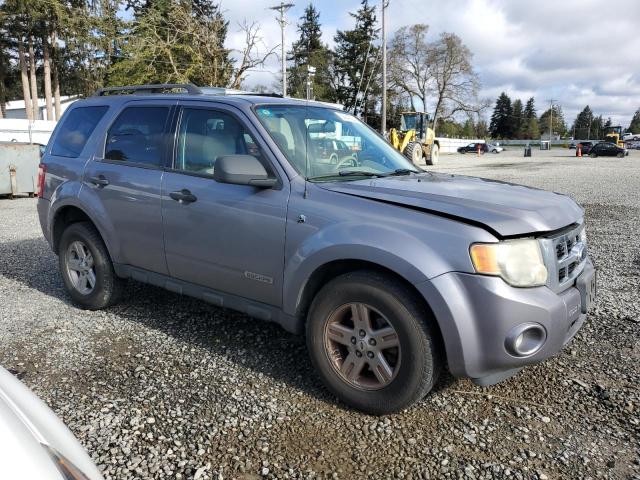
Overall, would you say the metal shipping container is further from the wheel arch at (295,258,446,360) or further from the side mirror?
the wheel arch at (295,258,446,360)

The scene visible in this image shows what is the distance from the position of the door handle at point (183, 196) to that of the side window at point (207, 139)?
0.57ft

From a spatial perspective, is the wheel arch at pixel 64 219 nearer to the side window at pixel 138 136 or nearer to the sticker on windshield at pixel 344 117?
the side window at pixel 138 136

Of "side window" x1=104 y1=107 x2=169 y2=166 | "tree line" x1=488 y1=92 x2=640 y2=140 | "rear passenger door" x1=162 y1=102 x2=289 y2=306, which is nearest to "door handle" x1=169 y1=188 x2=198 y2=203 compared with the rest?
"rear passenger door" x1=162 y1=102 x2=289 y2=306

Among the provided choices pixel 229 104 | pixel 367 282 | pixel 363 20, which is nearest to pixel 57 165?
pixel 229 104

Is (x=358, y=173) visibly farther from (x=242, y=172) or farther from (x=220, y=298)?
(x=220, y=298)

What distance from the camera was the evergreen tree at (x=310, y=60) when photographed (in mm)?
62312

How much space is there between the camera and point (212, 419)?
120 inches

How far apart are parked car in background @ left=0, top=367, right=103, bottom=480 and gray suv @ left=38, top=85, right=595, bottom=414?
177 centimetres

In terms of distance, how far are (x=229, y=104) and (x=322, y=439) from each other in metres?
2.36

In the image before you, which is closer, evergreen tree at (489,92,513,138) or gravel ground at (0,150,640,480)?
gravel ground at (0,150,640,480)

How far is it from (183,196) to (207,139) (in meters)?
0.47

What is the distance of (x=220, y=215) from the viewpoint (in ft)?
12.0

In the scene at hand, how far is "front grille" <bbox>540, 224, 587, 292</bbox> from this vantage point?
112 inches

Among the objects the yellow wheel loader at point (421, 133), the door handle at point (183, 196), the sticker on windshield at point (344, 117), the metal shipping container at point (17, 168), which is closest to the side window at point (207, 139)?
the door handle at point (183, 196)
